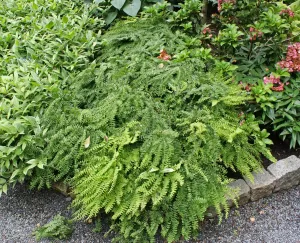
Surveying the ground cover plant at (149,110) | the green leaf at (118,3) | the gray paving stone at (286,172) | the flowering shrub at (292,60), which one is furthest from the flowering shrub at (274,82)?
the green leaf at (118,3)

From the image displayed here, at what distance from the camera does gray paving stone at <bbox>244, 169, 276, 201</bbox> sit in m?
2.62

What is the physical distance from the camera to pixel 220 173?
245 centimetres

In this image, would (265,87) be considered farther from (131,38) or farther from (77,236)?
(77,236)

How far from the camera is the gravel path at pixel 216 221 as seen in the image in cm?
250

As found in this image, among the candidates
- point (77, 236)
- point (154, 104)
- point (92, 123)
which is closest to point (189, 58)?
point (154, 104)

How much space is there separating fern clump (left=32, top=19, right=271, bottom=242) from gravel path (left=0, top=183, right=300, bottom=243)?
181 millimetres

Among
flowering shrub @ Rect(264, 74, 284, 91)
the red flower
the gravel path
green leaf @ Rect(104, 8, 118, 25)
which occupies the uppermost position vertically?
green leaf @ Rect(104, 8, 118, 25)

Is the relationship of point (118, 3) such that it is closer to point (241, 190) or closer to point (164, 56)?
point (164, 56)

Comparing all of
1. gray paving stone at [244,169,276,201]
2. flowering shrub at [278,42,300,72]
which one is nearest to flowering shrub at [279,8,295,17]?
flowering shrub at [278,42,300,72]

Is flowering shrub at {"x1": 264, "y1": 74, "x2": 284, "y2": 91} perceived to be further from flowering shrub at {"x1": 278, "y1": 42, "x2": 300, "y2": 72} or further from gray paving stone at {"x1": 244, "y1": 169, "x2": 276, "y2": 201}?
gray paving stone at {"x1": 244, "y1": 169, "x2": 276, "y2": 201}

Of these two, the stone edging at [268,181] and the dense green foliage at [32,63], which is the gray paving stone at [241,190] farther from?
the dense green foliage at [32,63]

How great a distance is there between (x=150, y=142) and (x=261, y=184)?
37.1 inches

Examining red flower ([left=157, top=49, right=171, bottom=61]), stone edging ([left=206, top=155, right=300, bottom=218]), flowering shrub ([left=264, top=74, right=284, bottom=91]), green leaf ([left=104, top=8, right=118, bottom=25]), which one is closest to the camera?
stone edging ([left=206, top=155, right=300, bottom=218])

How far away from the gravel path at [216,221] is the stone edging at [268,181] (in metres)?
0.07
